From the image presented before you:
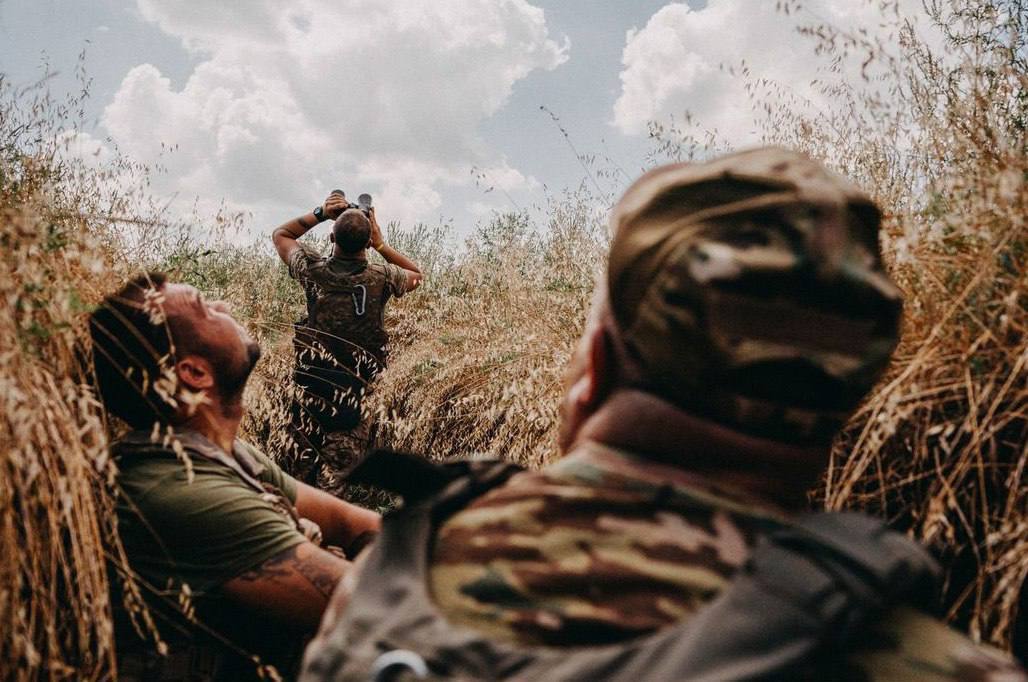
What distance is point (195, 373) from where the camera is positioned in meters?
2.08

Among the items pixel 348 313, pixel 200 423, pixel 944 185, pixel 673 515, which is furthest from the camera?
pixel 348 313

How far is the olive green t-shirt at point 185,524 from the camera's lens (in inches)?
65.9

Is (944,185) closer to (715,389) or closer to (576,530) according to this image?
(715,389)

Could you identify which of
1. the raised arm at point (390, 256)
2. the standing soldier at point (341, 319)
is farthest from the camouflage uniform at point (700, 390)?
the raised arm at point (390, 256)

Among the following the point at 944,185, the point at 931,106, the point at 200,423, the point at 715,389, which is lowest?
the point at 200,423

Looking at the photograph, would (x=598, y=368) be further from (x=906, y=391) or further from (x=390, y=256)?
(x=390, y=256)

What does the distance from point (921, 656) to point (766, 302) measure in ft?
1.10

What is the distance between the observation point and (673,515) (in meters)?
0.75

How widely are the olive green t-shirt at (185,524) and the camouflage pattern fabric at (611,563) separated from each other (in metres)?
1.04

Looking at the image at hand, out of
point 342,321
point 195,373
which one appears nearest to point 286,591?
point 195,373

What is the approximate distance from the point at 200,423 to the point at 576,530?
60.2 inches

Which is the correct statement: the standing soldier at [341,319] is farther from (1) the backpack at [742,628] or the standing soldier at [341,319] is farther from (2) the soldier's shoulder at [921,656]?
(2) the soldier's shoulder at [921,656]

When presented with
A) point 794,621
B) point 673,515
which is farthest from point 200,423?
point 794,621

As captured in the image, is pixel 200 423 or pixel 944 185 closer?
pixel 944 185
